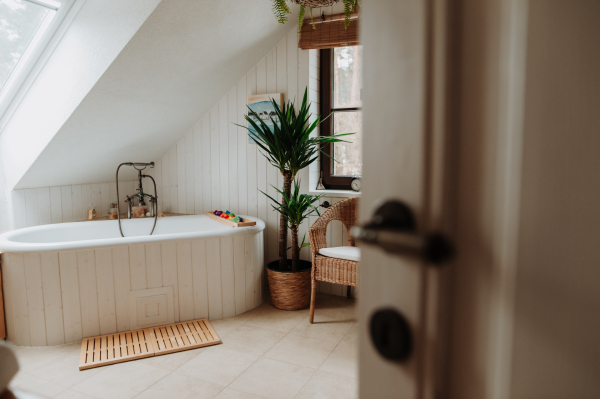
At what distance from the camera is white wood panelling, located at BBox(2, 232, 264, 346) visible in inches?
91.8

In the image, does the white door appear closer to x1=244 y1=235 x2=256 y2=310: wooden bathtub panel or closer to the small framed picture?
x1=244 y1=235 x2=256 y2=310: wooden bathtub panel

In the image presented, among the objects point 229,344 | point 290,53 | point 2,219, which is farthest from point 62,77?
point 229,344

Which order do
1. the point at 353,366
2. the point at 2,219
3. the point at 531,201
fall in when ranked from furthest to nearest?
the point at 2,219
the point at 353,366
the point at 531,201

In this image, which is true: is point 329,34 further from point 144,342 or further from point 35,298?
point 35,298

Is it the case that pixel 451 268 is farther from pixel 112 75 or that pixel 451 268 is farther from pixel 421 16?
pixel 112 75

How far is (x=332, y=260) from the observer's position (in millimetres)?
2600

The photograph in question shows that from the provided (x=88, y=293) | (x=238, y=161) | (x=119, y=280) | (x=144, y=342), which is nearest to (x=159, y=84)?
(x=238, y=161)

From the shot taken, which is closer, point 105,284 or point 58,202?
point 105,284

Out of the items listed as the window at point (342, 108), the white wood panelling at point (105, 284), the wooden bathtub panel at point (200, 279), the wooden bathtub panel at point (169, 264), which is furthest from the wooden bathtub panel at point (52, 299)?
the window at point (342, 108)

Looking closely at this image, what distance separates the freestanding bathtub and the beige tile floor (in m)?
0.18

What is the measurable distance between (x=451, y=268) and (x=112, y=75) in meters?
2.67

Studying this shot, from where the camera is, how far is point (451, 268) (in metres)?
0.39

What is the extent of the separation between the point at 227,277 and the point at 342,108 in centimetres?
168

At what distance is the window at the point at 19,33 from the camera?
95.0 inches
